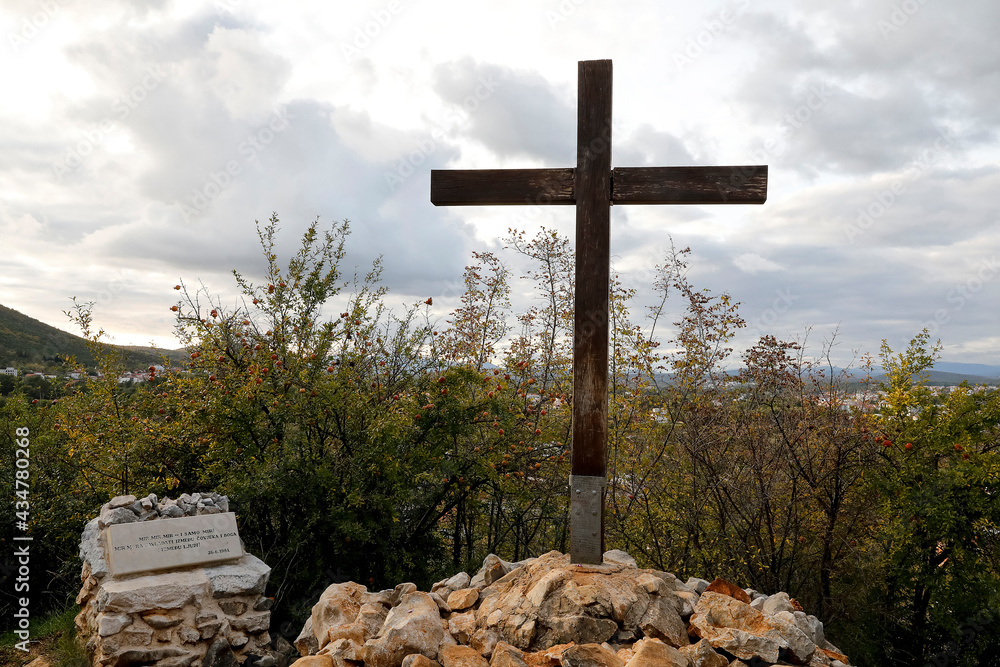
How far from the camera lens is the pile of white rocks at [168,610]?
4.52m

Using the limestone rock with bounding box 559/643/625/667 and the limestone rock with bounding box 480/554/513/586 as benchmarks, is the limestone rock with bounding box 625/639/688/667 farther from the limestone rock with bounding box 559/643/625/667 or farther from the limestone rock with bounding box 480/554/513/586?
the limestone rock with bounding box 480/554/513/586

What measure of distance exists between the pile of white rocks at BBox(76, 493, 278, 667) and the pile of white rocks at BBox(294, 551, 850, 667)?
39.6 inches

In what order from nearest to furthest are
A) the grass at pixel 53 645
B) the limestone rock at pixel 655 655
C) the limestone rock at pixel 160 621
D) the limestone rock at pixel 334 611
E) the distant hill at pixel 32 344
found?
the limestone rock at pixel 655 655 → the limestone rock at pixel 334 611 → the limestone rock at pixel 160 621 → the grass at pixel 53 645 → the distant hill at pixel 32 344

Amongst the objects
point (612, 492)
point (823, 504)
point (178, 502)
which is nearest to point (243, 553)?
point (178, 502)

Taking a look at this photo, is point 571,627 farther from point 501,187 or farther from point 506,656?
point 501,187

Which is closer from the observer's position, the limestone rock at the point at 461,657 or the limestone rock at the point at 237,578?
the limestone rock at the point at 461,657

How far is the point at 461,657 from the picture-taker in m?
3.38

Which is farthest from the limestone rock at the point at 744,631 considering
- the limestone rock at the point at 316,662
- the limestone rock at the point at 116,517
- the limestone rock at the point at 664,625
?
the limestone rock at the point at 116,517

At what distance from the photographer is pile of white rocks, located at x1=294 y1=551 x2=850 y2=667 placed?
3.28 meters

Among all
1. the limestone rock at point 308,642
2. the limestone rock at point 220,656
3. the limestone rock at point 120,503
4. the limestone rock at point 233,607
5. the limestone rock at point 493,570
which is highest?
the limestone rock at point 120,503

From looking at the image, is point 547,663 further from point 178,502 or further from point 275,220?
point 275,220

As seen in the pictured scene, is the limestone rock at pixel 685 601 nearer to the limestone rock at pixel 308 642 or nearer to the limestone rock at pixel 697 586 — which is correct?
the limestone rock at pixel 697 586

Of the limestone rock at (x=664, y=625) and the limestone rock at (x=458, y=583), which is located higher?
the limestone rock at (x=664, y=625)

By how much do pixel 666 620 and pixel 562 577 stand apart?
65 cm
